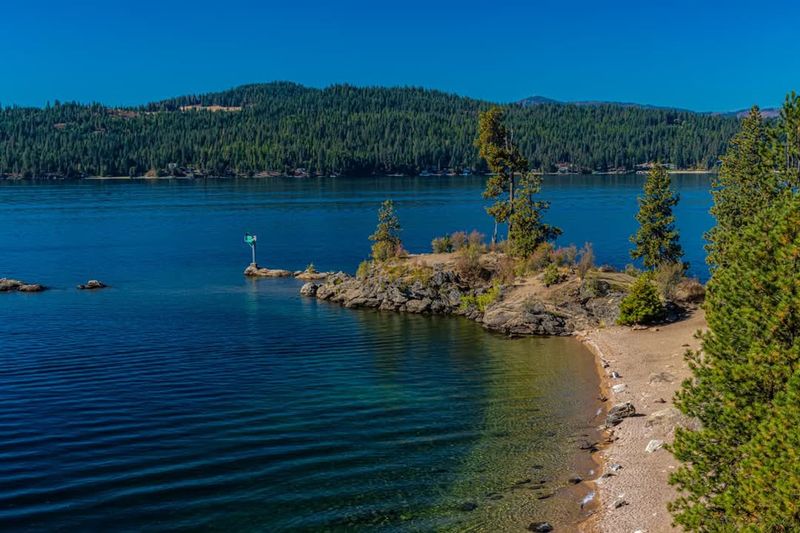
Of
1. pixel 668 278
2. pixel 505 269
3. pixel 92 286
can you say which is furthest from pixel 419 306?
pixel 92 286

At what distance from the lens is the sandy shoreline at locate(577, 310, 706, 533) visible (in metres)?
20.3

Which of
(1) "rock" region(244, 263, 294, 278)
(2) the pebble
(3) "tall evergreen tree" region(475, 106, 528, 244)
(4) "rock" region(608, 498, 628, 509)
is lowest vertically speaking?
(1) "rock" region(244, 263, 294, 278)

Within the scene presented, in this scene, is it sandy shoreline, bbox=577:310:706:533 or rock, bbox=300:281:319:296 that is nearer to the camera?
sandy shoreline, bbox=577:310:706:533

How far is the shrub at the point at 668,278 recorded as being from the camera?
4856 cm

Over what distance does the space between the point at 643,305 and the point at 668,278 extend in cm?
507

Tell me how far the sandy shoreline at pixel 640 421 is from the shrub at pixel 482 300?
316 inches

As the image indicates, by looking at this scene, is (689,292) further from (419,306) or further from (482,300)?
→ (419,306)

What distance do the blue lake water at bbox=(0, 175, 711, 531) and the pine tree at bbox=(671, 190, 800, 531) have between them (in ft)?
19.4

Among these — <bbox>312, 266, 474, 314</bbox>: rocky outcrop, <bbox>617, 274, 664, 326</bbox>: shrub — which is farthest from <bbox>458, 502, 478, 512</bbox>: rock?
<bbox>312, 266, 474, 314</bbox>: rocky outcrop

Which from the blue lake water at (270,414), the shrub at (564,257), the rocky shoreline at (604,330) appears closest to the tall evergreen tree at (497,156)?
the rocky shoreline at (604,330)

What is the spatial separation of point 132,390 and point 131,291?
33.7m

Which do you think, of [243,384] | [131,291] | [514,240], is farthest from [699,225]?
[243,384]

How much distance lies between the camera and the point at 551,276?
50719mm

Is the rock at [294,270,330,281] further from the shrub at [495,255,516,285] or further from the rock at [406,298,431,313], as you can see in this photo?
the shrub at [495,255,516,285]
